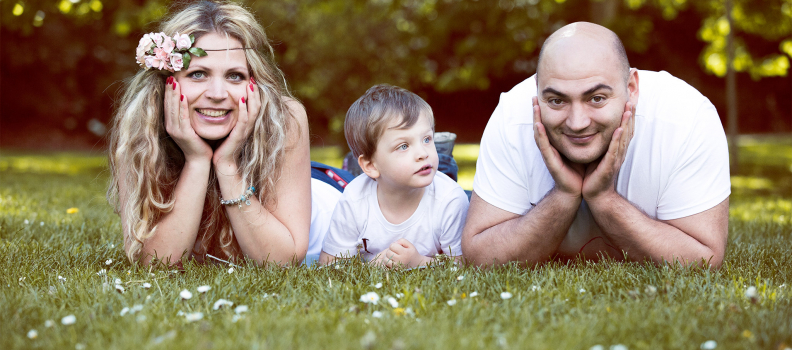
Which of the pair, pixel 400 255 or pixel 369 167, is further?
pixel 369 167

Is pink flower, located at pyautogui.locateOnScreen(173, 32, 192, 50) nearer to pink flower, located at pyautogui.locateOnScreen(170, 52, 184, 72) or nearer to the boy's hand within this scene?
pink flower, located at pyautogui.locateOnScreen(170, 52, 184, 72)

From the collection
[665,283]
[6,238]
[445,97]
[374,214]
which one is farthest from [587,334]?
[445,97]

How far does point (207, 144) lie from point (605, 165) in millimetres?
Answer: 2038

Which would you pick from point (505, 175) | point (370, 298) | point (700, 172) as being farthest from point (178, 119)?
point (700, 172)

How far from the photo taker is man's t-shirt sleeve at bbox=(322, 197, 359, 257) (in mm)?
3857

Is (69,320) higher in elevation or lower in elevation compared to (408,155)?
lower

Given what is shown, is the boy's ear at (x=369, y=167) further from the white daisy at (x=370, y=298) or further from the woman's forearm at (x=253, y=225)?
the white daisy at (x=370, y=298)

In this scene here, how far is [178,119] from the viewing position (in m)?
3.41

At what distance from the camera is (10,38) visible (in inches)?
841

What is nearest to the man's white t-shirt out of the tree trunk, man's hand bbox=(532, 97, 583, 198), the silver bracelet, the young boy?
man's hand bbox=(532, 97, 583, 198)

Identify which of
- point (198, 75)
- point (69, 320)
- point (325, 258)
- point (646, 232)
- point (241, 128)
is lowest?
point (325, 258)

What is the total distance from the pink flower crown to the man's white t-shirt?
1.62 m

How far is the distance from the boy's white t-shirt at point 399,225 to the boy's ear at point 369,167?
0.55 ft

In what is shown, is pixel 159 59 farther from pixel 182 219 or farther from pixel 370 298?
pixel 370 298
